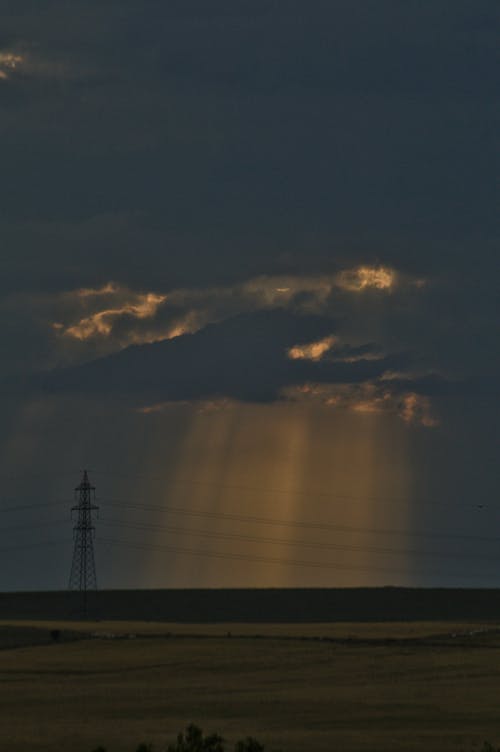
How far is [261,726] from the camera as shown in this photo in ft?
249

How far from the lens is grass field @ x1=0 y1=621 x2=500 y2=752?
235 ft

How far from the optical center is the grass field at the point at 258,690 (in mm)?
71750

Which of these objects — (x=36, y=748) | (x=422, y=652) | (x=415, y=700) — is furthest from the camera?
(x=422, y=652)

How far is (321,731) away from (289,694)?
59.5 feet

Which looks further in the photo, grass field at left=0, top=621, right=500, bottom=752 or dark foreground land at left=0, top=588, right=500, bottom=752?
grass field at left=0, top=621, right=500, bottom=752

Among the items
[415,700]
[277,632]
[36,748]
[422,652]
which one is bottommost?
[36,748]

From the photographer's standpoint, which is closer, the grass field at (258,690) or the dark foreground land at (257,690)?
the dark foreground land at (257,690)

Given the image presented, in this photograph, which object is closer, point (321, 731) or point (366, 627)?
point (321, 731)

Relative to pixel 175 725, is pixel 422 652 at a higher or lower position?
higher

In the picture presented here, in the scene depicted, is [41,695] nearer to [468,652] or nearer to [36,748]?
[36,748]

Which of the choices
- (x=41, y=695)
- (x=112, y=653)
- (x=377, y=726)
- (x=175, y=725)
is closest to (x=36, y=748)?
(x=175, y=725)

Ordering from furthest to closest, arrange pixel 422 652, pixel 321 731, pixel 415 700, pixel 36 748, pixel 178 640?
1. pixel 178 640
2. pixel 422 652
3. pixel 415 700
4. pixel 321 731
5. pixel 36 748

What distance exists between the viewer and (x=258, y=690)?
94.5m

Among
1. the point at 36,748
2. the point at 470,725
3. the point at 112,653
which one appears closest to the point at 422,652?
the point at 112,653
